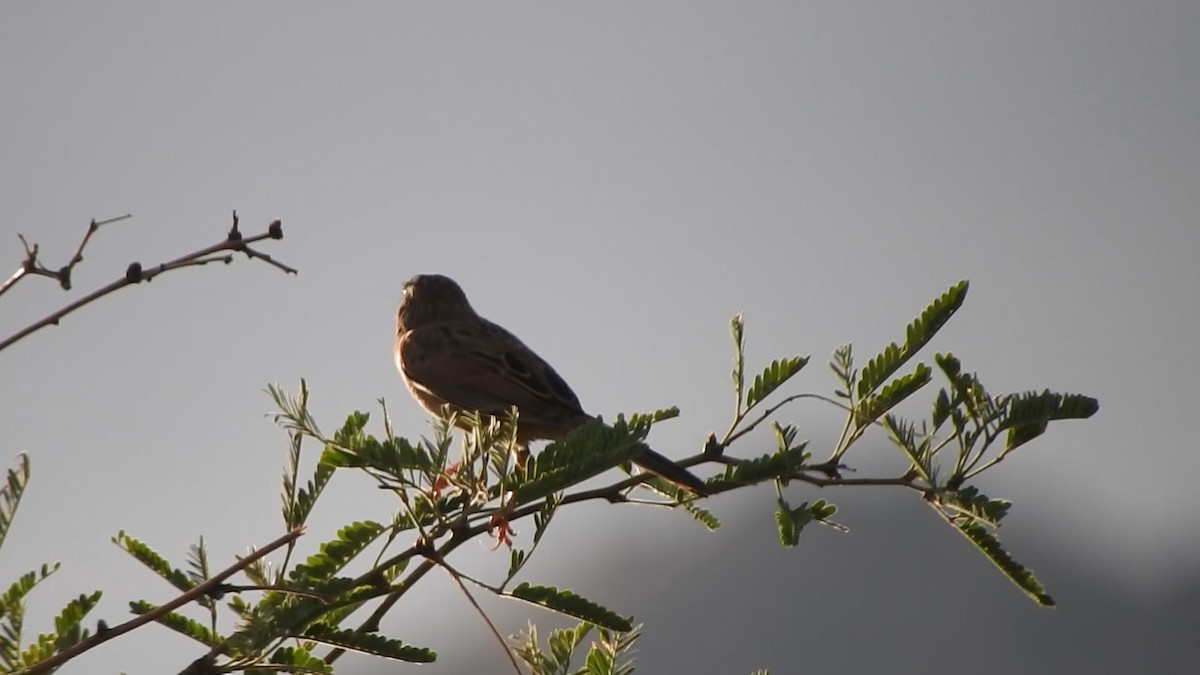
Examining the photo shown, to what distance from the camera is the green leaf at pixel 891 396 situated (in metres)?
3.37

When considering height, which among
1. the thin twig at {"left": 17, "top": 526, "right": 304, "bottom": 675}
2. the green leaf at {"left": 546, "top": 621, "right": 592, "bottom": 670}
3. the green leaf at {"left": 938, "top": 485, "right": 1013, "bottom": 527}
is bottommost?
the thin twig at {"left": 17, "top": 526, "right": 304, "bottom": 675}

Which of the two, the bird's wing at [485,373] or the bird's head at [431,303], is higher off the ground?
the bird's head at [431,303]

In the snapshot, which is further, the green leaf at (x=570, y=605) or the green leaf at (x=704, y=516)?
Result: the green leaf at (x=704, y=516)

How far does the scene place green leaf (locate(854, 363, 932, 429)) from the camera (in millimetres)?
3371

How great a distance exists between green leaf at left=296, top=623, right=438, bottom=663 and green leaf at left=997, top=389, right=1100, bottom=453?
4.59 feet

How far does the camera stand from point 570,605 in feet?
10.6

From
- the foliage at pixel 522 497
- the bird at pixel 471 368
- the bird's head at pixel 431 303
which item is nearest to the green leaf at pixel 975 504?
the foliage at pixel 522 497

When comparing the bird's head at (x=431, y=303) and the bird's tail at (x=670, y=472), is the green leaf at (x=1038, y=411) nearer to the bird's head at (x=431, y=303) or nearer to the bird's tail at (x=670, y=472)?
the bird's tail at (x=670, y=472)

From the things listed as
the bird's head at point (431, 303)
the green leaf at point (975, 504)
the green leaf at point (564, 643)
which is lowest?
the green leaf at point (564, 643)

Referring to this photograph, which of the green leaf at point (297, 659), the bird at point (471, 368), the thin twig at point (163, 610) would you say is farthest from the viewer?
the bird at point (471, 368)

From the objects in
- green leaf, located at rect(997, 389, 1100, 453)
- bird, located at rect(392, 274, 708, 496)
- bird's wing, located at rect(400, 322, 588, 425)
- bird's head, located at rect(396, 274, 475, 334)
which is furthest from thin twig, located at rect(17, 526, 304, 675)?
bird's head, located at rect(396, 274, 475, 334)

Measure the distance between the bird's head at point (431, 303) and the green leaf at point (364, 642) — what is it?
6.80 metres

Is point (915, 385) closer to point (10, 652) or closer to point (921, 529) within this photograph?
point (10, 652)

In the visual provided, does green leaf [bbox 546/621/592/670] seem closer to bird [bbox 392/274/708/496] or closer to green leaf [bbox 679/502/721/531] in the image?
green leaf [bbox 679/502/721/531]
